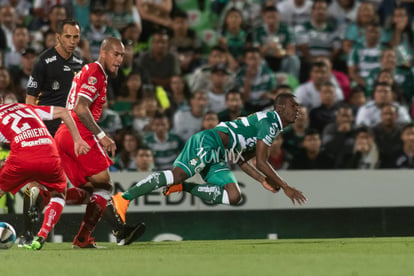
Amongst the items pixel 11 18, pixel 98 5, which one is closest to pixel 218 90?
pixel 98 5

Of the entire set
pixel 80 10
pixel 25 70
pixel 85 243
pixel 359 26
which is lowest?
pixel 85 243

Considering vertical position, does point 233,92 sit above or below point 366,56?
below

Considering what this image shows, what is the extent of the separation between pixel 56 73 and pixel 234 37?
6.67 m

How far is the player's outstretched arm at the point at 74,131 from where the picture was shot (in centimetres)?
838

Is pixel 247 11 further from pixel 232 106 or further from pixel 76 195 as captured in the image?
pixel 76 195

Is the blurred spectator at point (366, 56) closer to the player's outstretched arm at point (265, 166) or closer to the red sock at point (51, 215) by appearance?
the player's outstretched arm at point (265, 166)

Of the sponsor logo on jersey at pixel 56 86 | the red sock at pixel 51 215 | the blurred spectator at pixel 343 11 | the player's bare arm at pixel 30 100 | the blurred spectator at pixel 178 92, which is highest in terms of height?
the blurred spectator at pixel 343 11

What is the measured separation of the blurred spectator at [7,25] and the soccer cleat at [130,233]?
6.35 m

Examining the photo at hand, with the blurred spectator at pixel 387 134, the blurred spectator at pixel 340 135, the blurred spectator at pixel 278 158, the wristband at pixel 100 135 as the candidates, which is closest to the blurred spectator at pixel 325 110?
the blurred spectator at pixel 340 135

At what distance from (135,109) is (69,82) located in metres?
4.27

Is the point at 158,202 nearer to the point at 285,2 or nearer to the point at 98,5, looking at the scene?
the point at 98,5

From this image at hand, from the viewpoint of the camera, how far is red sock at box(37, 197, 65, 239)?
347 inches

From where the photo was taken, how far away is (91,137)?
9.13m

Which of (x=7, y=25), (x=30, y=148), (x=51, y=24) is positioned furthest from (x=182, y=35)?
(x=30, y=148)
